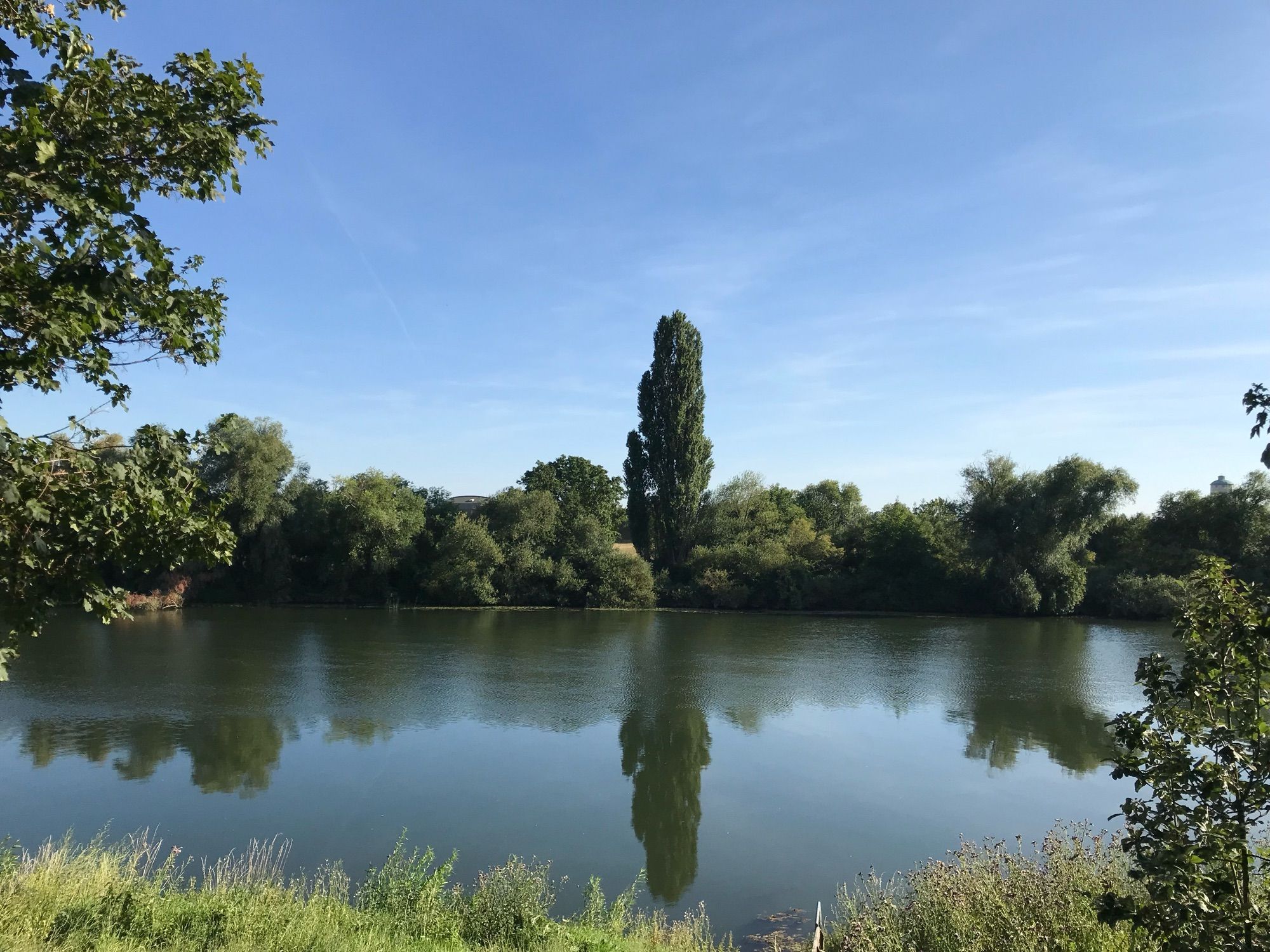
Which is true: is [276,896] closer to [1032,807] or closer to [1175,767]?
[1175,767]

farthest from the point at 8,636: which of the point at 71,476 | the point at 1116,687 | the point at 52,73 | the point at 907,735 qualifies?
the point at 1116,687

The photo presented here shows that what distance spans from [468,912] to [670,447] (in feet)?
118

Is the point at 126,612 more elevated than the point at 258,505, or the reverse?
the point at 258,505

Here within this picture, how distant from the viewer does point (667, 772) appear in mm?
13086

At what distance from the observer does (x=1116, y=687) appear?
813 inches

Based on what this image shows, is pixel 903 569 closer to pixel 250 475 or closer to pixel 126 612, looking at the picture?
pixel 250 475

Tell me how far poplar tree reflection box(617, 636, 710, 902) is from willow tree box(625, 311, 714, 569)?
21349mm

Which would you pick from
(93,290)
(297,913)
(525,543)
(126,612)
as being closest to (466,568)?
(525,543)

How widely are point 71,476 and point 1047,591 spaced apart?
42.2 metres

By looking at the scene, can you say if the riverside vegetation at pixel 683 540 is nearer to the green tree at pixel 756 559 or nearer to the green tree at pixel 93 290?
the green tree at pixel 756 559

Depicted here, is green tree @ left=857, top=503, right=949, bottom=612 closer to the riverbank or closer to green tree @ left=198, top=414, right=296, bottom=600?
green tree @ left=198, top=414, right=296, bottom=600

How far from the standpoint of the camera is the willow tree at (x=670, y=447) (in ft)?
139

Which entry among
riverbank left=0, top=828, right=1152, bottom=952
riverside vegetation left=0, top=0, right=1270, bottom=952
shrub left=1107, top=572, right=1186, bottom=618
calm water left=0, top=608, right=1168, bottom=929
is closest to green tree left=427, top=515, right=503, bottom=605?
calm water left=0, top=608, right=1168, bottom=929

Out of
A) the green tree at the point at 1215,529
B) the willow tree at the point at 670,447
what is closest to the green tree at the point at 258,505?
the willow tree at the point at 670,447
